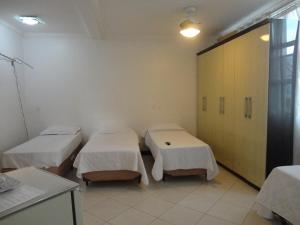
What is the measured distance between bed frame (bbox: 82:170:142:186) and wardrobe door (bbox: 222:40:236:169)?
1538 mm

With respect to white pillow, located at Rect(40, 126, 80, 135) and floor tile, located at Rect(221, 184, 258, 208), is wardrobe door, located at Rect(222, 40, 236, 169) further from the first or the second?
white pillow, located at Rect(40, 126, 80, 135)

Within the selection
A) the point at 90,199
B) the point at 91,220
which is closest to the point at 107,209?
the point at 91,220

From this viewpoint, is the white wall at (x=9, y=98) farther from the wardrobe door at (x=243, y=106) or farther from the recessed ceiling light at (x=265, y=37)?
the recessed ceiling light at (x=265, y=37)

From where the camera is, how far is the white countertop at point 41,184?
3.34 ft

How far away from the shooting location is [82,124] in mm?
4535

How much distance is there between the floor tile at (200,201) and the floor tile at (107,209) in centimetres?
74

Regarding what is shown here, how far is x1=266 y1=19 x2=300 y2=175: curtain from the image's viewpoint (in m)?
2.63

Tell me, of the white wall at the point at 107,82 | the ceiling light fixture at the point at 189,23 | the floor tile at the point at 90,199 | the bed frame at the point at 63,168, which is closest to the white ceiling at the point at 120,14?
the ceiling light fixture at the point at 189,23

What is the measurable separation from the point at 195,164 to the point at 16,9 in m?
3.29

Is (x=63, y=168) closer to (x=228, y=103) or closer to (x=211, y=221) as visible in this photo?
(x=211, y=221)

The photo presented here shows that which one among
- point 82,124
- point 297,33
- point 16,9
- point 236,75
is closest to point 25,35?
point 16,9

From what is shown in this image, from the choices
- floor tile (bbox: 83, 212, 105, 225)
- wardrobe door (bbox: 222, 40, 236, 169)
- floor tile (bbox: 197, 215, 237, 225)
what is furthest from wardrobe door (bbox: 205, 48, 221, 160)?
floor tile (bbox: 83, 212, 105, 225)

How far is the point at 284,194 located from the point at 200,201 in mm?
1039

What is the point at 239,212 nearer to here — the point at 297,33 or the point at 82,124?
the point at 297,33
